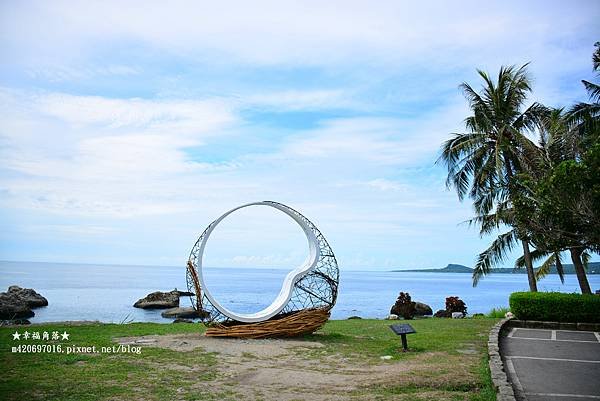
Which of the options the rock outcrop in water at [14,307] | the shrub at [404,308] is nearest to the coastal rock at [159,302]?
the rock outcrop in water at [14,307]

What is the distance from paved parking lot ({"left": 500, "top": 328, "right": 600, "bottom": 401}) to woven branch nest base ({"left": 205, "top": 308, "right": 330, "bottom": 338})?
4870 mm

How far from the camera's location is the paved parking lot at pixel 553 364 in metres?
7.69

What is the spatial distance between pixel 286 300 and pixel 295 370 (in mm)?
4164

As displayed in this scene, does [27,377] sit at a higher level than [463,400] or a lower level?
higher

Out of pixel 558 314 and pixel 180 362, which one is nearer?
pixel 180 362

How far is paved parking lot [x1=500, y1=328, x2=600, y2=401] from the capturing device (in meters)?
7.69

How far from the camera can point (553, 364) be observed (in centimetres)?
989

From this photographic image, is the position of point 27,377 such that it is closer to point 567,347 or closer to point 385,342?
point 385,342

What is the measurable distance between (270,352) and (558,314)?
403 inches

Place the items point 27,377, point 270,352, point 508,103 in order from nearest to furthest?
point 27,377 → point 270,352 → point 508,103

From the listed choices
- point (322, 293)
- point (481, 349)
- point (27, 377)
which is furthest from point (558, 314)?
point (27, 377)

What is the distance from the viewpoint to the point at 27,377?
8.36 metres

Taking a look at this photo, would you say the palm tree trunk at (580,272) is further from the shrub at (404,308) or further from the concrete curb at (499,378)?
the concrete curb at (499,378)

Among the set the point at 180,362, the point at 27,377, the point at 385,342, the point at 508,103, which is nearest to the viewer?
the point at 27,377
